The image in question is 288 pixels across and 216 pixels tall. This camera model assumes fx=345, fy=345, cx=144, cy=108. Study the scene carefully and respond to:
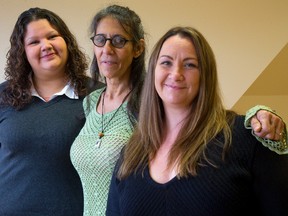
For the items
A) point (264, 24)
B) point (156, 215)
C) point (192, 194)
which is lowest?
point (156, 215)

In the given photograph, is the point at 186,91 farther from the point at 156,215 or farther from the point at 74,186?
the point at 74,186

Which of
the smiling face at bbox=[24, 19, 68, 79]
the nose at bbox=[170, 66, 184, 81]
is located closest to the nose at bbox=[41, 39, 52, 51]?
the smiling face at bbox=[24, 19, 68, 79]

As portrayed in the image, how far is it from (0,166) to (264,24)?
1.89 metres

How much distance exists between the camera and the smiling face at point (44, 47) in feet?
5.53

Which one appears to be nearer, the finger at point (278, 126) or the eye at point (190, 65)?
the finger at point (278, 126)

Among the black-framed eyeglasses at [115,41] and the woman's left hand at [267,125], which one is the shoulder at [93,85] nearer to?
the black-framed eyeglasses at [115,41]

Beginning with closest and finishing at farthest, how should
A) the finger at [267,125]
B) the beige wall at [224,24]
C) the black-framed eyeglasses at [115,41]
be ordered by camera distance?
1. the finger at [267,125]
2. the black-framed eyeglasses at [115,41]
3. the beige wall at [224,24]

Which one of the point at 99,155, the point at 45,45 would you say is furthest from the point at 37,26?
the point at 99,155

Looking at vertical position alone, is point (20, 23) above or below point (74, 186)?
above

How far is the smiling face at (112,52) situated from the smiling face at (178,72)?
0.33 m

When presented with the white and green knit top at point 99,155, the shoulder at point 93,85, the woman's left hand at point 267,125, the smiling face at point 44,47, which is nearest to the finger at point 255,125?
the woman's left hand at point 267,125

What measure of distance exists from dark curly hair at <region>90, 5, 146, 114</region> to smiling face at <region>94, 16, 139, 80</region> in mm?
22

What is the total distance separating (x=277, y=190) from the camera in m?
0.96

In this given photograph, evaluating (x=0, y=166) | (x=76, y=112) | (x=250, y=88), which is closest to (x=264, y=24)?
(x=250, y=88)
